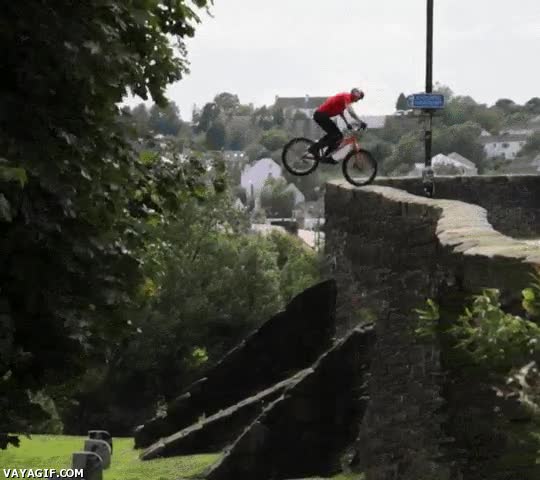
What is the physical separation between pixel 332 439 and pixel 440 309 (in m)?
12.4

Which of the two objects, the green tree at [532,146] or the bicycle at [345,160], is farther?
the green tree at [532,146]

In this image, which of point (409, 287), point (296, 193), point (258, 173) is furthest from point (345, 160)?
point (258, 173)

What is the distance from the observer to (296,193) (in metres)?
163

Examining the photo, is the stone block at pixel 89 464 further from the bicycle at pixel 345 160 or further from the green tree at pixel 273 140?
the green tree at pixel 273 140

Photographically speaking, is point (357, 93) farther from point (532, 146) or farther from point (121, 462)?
point (532, 146)

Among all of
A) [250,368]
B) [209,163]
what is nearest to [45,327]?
[209,163]

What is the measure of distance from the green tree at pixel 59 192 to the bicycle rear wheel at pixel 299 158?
465 inches

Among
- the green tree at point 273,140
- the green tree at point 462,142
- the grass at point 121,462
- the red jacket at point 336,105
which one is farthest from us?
the green tree at point 273,140

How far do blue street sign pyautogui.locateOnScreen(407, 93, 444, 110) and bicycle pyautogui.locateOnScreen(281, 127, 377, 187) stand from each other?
6.00 ft

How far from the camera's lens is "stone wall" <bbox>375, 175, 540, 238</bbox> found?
24.8m

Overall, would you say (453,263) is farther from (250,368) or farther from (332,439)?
(250,368)

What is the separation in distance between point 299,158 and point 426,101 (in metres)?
2.48

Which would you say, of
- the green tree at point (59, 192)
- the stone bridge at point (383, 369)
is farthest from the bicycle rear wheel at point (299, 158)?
the green tree at point (59, 192)

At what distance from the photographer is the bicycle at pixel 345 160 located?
70.4 ft
